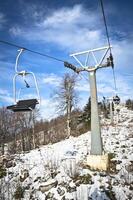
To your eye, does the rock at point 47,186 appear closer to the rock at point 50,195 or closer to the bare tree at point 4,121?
the rock at point 50,195

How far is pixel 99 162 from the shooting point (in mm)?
13430

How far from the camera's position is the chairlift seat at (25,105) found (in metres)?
5.75

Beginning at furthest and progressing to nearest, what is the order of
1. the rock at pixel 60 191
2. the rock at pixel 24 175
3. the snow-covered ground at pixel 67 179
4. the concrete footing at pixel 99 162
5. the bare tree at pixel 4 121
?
1. the bare tree at pixel 4 121
2. the concrete footing at pixel 99 162
3. the rock at pixel 24 175
4. the rock at pixel 60 191
5. the snow-covered ground at pixel 67 179

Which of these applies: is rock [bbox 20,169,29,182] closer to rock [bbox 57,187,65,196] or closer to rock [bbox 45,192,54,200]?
rock [bbox 45,192,54,200]

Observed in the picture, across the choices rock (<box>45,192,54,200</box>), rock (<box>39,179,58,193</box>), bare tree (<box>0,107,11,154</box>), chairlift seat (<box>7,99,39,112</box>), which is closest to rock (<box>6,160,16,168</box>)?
rock (<box>39,179,58,193</box>)

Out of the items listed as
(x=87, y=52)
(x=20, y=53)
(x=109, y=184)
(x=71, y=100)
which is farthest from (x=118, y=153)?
(x=71, y=100)

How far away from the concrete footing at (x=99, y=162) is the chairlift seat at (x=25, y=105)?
27.0 ft

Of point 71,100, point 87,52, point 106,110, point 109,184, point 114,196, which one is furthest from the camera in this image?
point 106,110

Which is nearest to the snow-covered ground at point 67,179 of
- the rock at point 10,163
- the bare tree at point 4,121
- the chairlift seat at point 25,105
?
the rock at point 10,163

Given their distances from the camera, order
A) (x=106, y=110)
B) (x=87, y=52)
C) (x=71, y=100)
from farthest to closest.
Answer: (x=106, y=110) < (x=71, y=100) < (x=87, y=52)

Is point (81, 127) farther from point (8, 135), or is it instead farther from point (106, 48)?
point (106, 48)

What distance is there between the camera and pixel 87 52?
1390cm

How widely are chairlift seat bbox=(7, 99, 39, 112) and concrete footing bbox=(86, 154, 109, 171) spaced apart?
8.23m

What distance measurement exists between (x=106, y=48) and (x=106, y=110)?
119 ft
